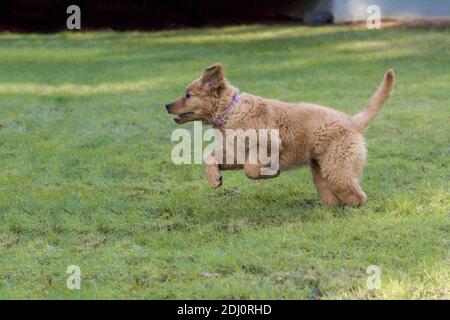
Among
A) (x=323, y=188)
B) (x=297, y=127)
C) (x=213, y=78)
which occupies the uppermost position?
(x=213, y=78)

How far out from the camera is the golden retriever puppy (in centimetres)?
634

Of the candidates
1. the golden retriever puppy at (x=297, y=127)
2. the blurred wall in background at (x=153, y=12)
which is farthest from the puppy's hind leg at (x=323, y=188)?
the blurred wall in background at (x=153, y=12)

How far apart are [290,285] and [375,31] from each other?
15.4 metres

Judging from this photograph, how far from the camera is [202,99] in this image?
6.57 m

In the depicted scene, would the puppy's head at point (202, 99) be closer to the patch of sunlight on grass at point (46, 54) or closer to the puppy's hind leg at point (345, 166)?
the puppy's hind leg at point (345, 166)

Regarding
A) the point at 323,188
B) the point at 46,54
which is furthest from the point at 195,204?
the point at 46,54

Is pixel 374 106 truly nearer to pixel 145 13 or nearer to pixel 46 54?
pixel 46 54

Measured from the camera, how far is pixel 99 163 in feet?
28.0

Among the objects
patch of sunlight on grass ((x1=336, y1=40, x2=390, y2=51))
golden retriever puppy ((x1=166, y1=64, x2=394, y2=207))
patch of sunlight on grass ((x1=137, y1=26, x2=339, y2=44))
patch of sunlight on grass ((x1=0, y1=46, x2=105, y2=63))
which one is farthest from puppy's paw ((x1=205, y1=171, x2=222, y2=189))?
patch of sunlight on grass ((x1=137, y1=26, x2=339, y2=44))

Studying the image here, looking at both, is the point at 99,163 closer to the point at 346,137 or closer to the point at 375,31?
the point at 346,137

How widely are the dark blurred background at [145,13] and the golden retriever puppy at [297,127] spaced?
17.4 m

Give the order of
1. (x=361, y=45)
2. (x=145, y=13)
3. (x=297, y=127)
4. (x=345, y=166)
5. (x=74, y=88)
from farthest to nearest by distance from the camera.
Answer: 1. (x=145, y=13)
2. (x=361, y=45)
3. (x=74, y=88)
4. (x=297, y=127)
5. (x=345, y=166)

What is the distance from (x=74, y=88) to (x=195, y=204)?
7203 mm
